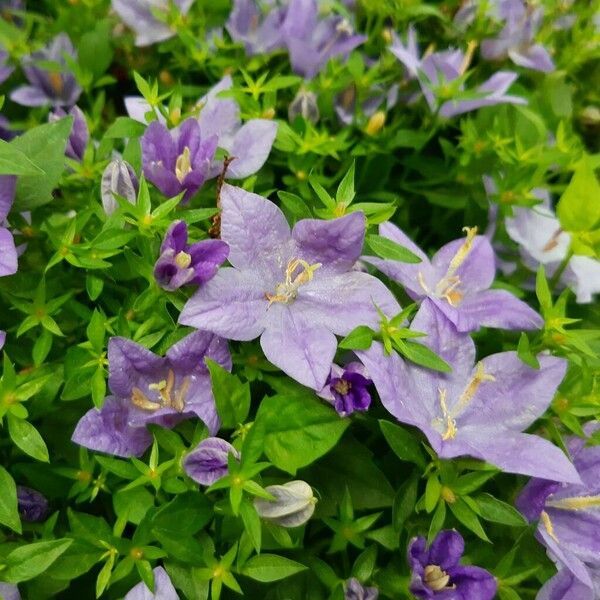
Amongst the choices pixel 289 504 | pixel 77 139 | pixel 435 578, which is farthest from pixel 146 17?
pixel 435 578

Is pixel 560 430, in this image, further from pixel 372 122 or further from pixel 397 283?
pixel 372 122

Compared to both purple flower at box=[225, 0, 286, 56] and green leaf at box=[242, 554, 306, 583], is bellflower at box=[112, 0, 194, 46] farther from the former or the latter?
green leaf at box=[242, 554, 306, 583]

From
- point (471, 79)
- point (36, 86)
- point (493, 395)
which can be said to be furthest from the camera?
point (471, 79)

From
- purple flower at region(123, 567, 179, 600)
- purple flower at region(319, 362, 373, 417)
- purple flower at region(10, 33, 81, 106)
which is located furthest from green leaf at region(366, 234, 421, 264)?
purple flower at region(10, 33, 81, 106)

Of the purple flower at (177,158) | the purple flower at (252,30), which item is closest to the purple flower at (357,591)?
the purple flower at (177,158)

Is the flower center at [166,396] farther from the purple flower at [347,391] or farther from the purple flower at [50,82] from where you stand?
the purple flower at [50,82]

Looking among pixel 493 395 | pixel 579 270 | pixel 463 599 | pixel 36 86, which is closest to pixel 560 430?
pixel 493 395
